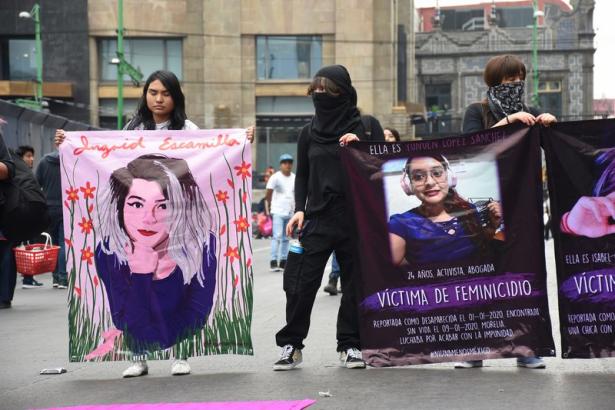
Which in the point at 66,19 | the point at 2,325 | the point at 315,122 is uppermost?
the point at 66,19

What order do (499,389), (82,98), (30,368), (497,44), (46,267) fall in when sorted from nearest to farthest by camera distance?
1. (499,389)
2. (30,368)
3. (46,267)
4. (82,98)
5. (497,44)

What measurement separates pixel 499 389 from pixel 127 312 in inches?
87.8

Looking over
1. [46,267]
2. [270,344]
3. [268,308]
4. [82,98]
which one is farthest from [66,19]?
[270,344]

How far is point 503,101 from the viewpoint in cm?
690

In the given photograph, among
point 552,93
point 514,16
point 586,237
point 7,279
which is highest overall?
point 514,16

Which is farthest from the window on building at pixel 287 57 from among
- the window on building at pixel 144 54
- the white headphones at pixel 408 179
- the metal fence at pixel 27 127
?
the white headphones at pixel 408 179

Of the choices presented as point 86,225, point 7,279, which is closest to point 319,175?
point 86,225

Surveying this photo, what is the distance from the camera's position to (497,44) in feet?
263

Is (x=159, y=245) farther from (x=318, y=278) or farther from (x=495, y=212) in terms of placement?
A: (x=495, y=212)

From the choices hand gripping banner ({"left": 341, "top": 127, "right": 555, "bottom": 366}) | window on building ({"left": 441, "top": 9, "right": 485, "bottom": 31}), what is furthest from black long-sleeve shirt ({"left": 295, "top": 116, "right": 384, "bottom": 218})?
window on building ({"left": 441, "top": 9, "right": 485, "bottom": 31})

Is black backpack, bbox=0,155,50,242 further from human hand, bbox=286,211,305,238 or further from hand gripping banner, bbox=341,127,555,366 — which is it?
hand gripping banner, bbox=341,127,555,366

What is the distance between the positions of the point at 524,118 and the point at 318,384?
1.88 meters

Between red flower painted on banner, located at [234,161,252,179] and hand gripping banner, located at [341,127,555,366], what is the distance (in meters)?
0.72

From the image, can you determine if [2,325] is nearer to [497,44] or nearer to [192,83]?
[192,83]
